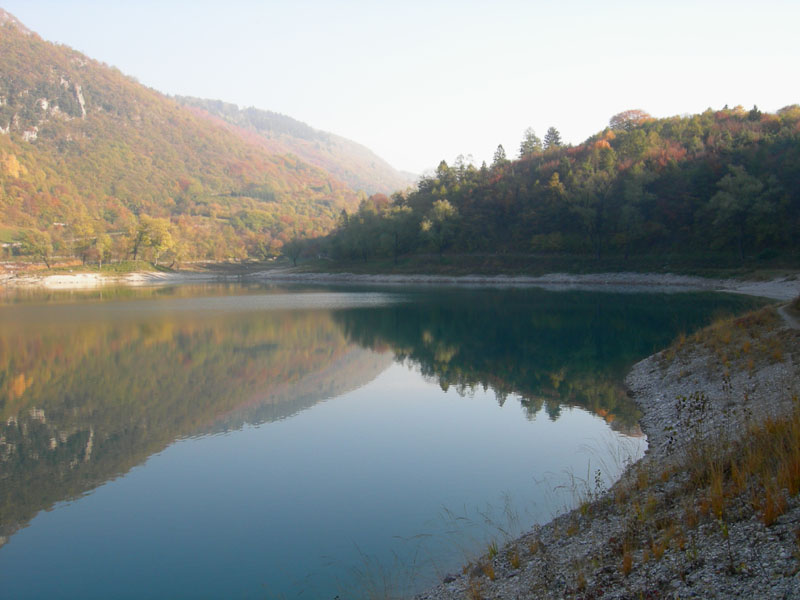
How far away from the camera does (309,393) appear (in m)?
18.6

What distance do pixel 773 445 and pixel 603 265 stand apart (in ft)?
210

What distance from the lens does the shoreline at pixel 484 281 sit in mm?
47041

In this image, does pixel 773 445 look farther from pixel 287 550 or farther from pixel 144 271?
pixel 144 271

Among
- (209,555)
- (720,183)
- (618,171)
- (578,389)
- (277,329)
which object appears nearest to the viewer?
(209,555)

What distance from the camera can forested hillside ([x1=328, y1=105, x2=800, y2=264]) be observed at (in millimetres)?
57750

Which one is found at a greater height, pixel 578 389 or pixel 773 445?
pixel 773 445

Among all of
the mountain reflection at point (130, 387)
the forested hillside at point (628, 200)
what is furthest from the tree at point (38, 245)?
the mountain reflection at point (130, 387)

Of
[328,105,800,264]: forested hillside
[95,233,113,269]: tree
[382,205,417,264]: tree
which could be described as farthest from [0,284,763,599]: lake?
[95,233,113,269]: tree

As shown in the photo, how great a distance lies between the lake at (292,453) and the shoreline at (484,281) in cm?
2352

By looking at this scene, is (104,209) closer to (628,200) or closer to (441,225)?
(441,225)

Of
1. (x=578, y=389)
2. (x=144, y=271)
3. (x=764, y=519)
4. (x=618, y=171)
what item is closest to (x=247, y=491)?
(x=764, y=519)

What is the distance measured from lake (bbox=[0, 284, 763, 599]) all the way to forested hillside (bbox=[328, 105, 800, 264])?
3716 cm

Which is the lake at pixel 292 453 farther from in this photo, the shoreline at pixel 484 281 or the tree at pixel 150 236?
the tree at pixel 150 236

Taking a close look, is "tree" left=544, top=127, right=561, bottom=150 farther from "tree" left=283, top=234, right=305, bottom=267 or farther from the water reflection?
the water reflection
